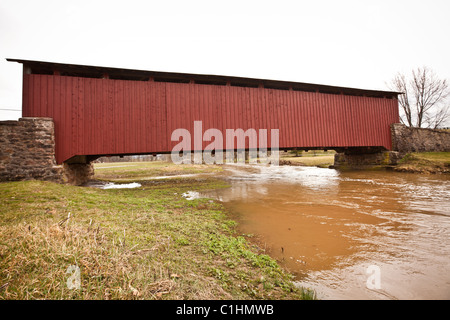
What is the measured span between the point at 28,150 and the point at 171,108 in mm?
6787

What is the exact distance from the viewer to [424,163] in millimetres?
14078

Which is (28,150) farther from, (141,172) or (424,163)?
(424,163)

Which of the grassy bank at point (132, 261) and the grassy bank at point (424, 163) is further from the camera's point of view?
the grassy bank at point (424, 163)

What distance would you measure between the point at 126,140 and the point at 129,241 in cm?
889

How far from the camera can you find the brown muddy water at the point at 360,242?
2443 millimetres

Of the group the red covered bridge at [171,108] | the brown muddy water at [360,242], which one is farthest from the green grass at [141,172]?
the brown muddy water at [360,242]

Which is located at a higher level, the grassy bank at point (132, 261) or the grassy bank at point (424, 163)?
the grassy bank at point (424, 163)

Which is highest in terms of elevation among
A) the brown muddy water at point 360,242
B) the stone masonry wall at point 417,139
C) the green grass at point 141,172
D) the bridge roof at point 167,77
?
the bridge roof at point 167,77

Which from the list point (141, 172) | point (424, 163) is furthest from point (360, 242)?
point (141, 172)

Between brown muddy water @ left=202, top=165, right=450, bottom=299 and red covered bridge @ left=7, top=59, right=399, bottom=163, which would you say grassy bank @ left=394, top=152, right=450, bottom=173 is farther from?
brown muddy water @ left=202, top=165, right=450, bottom=299

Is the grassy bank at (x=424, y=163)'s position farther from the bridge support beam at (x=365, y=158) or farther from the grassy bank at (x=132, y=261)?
the grassy bank at (x=132, y=261)

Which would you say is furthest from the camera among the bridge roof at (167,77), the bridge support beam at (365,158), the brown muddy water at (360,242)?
the bridge support beam at (365,158)

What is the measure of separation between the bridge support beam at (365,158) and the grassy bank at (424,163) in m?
0.79

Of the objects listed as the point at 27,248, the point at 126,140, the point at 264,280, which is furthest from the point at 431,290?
the point at 126,140
